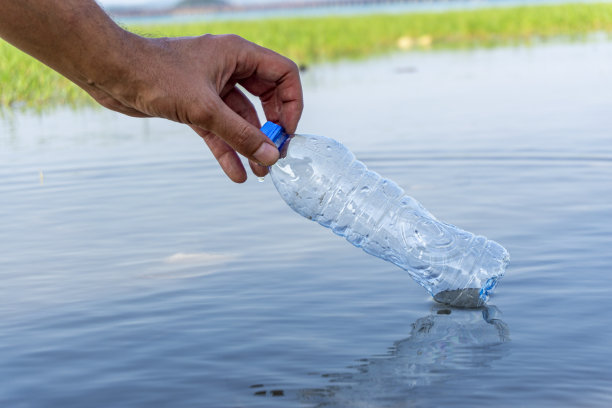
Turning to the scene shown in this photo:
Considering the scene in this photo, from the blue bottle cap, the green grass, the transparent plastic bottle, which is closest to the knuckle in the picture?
the blue bottle cap

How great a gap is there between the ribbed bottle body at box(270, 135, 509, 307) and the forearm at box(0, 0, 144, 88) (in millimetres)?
1467

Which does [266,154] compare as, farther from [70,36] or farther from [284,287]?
[284,287]

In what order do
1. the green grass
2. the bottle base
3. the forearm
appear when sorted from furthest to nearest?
the green grass, the bottle base, the forearm

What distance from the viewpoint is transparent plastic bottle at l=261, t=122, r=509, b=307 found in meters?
4.30

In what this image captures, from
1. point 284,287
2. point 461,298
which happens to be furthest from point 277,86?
point 461,298

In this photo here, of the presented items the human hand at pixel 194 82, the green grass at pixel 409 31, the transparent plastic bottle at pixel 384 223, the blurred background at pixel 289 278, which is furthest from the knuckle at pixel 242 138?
the green grass at pixel 409 31

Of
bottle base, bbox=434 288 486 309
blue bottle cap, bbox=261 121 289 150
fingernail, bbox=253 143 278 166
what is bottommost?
bottle base, bbox=434 288 486 309

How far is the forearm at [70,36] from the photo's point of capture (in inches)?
101

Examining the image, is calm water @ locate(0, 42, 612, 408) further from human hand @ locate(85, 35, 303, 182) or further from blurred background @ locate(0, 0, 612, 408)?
human hand @ locate(85, 35, 303, 182)

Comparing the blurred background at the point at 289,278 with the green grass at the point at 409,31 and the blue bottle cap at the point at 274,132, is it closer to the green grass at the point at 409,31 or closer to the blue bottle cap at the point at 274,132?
the blue bottle cap at the point at 274,132

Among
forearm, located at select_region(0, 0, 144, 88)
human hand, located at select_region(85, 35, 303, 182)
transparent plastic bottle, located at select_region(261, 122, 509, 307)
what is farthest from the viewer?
transparent plastic bottle, located at select_region(261, 122, 509, 307)

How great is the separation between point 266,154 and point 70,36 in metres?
0.73

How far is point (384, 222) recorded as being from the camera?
4.78m

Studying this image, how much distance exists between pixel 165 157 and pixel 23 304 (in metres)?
4.53
